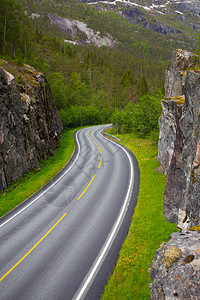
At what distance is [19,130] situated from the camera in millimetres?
19172

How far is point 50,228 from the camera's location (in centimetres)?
1145

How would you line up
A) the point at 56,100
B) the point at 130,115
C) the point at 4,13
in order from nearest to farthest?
1. the point at 4,13
2. the point at 130,115
3. the point at 56,100

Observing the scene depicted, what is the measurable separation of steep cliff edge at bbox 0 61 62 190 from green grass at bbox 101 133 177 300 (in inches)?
498

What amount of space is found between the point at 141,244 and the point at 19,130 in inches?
645

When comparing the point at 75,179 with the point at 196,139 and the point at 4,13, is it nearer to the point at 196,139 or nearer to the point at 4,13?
the point at 196,139

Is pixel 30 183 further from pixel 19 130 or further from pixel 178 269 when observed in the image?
pixel 178 269

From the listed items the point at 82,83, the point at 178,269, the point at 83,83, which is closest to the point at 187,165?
the point at 178,269

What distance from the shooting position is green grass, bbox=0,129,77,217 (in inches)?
585

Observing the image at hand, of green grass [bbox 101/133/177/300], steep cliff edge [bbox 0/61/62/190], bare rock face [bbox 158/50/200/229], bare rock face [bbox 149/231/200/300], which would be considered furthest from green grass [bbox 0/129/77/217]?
bare rock face [bbox 149/231/200/300]

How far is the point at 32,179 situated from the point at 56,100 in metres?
38.0

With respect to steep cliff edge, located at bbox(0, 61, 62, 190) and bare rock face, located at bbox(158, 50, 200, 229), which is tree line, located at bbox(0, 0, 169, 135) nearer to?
steep cliff edge, located at bbox(0, 61, 62, 190)

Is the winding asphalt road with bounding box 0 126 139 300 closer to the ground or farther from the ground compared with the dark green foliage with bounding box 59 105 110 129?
farther from the ground

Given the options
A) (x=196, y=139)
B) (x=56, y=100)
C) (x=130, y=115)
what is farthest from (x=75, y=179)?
(x=56, y=100)

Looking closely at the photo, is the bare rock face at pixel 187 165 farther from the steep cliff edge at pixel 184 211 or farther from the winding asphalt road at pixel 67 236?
the winding asphalt road at pixel 67 236
